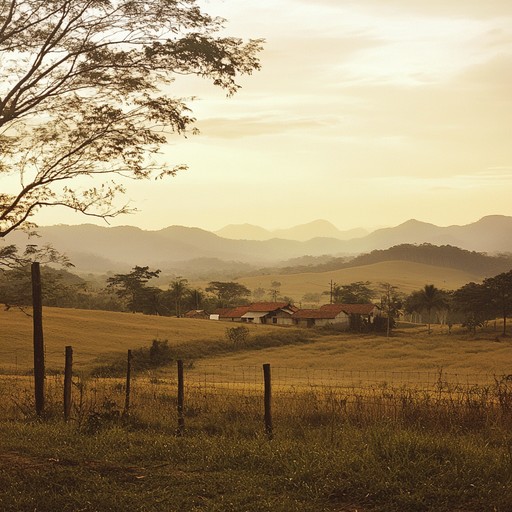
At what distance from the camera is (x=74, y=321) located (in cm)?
7044

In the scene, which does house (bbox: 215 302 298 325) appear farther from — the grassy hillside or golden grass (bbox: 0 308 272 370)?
the grassy hillside

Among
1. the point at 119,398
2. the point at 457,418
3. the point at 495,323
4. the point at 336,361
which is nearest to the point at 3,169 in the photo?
the point at 119,398

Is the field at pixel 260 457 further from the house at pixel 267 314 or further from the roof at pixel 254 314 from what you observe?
the roof at pixel 254 314

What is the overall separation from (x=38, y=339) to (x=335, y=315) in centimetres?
8258

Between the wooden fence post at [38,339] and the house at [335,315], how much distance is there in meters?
80.2

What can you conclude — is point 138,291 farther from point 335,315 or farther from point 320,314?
point 335,315

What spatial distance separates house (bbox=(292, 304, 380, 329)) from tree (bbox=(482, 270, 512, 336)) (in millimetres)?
17573

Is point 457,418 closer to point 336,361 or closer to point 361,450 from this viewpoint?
point 361,450

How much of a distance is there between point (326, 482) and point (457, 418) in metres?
4.61

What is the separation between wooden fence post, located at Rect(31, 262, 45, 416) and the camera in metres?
13.9

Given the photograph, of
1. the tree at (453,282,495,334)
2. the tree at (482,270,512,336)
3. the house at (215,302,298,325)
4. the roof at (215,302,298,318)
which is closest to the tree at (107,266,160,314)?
the roof at (215,302,298,318)

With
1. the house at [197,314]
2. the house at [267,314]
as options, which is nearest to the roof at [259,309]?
the house at [267,314]

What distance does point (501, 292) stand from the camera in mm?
84625

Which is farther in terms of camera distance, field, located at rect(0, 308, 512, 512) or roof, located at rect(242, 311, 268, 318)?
roof, located at rect(242, 311, 268, 318)
